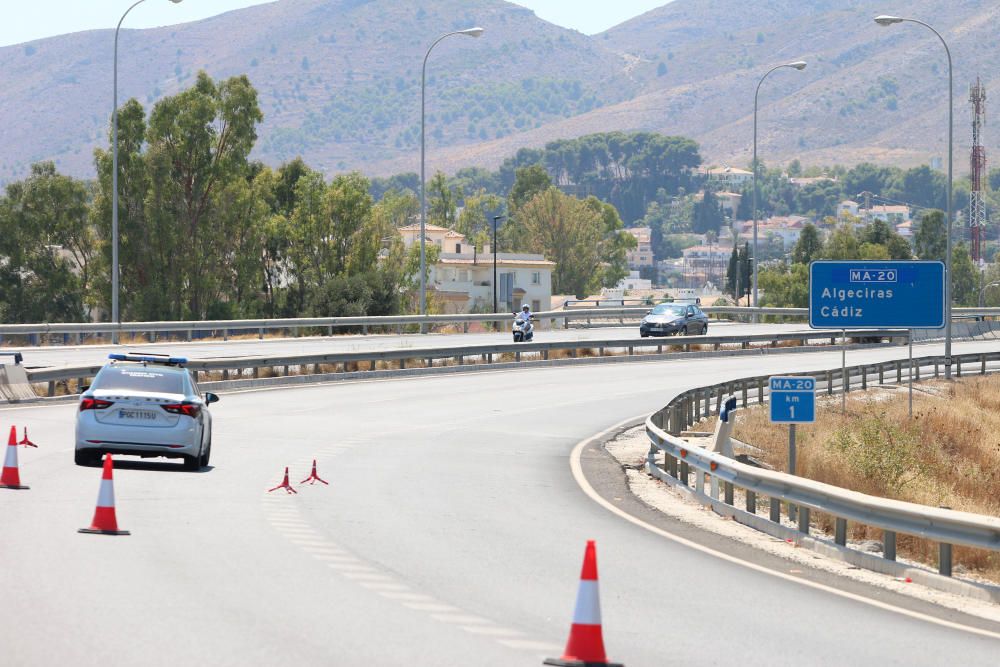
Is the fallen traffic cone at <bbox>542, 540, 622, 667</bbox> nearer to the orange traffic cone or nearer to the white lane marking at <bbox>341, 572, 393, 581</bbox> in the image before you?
the white lane marking at <bbox>341, 572, 393, 581</bbox>

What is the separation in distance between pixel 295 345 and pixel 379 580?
39.6 m

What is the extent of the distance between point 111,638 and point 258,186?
74444mm

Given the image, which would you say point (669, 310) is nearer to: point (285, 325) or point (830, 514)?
point (285, 325)

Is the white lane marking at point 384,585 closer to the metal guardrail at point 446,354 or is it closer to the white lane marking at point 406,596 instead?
the white lane marking at point 406,596

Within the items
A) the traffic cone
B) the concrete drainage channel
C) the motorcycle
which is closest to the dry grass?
the concrete drainage channel

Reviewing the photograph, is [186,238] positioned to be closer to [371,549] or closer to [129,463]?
[129,463]

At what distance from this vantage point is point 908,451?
25.2 metres

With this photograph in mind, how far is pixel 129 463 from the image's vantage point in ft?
67.6

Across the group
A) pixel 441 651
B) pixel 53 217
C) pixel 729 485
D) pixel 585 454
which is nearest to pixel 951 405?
pixel 585 454

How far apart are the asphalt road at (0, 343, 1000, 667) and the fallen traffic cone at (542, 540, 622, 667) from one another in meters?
0.45

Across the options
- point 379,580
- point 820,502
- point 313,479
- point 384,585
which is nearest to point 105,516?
point 379,580

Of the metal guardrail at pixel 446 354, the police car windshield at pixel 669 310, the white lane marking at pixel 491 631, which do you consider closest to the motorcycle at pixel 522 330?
the metal guardrail at pixel 446 354

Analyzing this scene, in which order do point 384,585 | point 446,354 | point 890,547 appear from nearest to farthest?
point 384,585 < point 890,547 < point 446,354

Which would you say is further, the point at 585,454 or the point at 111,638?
the point at 585,454
